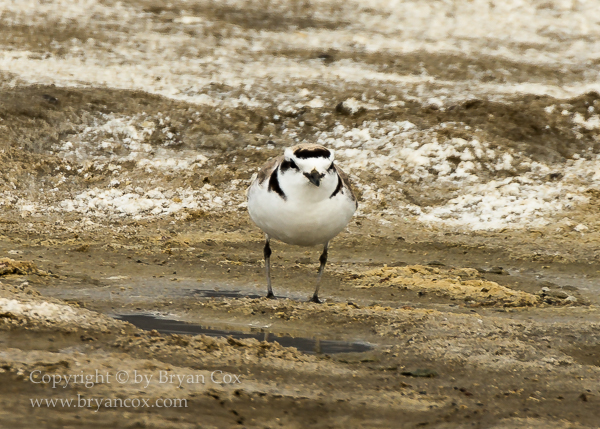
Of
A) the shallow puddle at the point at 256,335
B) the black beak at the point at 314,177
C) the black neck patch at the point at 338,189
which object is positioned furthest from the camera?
the black neck patch at the point at 338,189

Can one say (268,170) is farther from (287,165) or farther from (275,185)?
(287,165)

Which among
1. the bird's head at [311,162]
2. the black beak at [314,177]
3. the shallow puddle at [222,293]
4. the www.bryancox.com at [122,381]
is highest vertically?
the bird's head at [311,162]

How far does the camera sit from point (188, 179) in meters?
13.1

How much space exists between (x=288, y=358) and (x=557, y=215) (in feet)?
24.4

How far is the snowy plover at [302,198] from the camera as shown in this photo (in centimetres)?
732

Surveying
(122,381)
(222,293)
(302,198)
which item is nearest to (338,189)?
(302,198)

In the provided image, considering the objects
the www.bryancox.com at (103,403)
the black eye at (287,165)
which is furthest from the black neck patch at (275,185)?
the www.bryancox.com at (103,403)

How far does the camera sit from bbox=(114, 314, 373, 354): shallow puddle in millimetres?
6578

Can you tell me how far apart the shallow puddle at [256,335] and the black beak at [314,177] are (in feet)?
4.54

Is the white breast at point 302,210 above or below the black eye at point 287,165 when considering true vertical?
below

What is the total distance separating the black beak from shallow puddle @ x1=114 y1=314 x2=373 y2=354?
4.54ft

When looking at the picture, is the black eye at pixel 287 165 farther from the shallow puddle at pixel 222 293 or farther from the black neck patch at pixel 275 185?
the shallow puddle at pixel 222 293

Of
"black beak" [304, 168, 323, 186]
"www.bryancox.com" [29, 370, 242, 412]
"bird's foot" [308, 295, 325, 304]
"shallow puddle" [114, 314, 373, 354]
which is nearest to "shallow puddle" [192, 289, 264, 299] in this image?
"bird's foot" [308, 295, 325, 304]

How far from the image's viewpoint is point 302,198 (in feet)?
24.8
